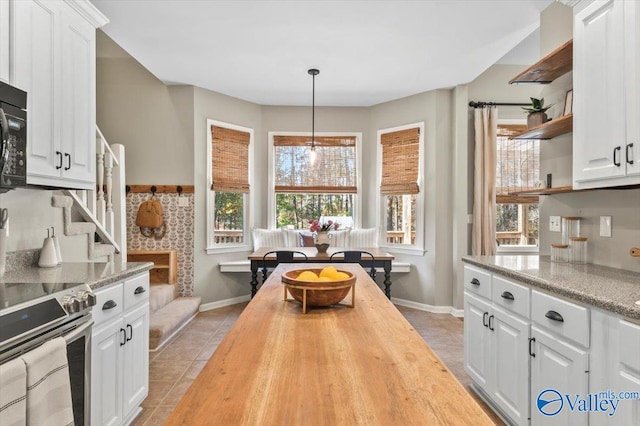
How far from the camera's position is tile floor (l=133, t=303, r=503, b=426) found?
7.97 feet

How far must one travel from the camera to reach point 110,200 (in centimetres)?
302

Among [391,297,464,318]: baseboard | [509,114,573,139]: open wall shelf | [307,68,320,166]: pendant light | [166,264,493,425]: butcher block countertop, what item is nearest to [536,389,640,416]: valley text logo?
[166,264,493,425]: butcher block countertop

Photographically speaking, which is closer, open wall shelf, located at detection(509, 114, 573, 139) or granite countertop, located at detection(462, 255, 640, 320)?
granite countertop, located at detection(462, 255, 640, 320)

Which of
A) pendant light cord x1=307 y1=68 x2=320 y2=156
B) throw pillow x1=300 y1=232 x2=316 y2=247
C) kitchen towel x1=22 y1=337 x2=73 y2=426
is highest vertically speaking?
pendant light cord x1=307 y1=68 x2=320 y2=156

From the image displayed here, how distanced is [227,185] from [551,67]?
12.3ft

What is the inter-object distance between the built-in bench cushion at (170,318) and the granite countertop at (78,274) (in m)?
1.38

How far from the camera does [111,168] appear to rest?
123 inches

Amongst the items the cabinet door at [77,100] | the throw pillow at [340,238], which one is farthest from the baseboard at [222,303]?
the cabinet door at [77,100]

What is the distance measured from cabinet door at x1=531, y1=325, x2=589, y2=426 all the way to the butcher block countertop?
90 centimetres

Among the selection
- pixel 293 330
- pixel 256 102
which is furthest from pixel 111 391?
pixel 256 102

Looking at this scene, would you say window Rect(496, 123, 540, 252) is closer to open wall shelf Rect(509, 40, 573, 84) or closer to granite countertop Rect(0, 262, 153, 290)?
open wall shelf Rect(509, 40, 573, 84)

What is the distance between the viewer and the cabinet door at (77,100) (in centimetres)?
207

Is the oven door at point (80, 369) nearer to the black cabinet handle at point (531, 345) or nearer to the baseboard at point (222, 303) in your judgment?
the black cabinet handle at point (531, 345)

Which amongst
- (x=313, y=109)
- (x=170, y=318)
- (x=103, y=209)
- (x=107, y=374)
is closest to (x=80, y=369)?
(x=107, y=374)
